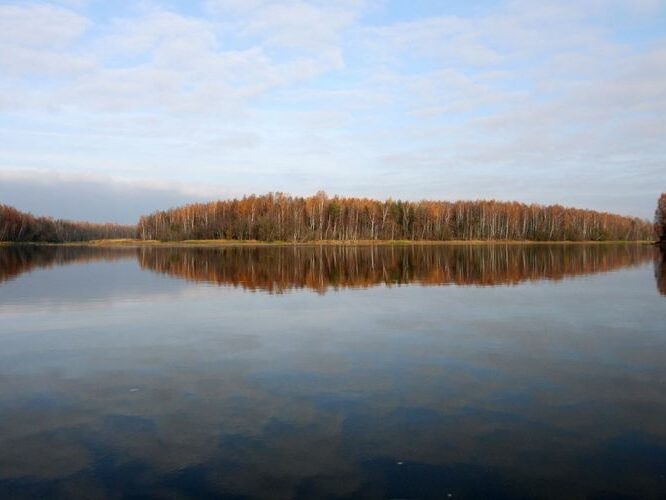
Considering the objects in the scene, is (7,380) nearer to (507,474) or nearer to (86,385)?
(86,385)

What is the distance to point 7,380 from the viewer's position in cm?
895

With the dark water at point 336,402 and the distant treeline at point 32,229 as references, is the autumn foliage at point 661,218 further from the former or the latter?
the distant treeline at point 32,229

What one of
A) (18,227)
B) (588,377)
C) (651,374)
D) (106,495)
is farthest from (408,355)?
(18,227)

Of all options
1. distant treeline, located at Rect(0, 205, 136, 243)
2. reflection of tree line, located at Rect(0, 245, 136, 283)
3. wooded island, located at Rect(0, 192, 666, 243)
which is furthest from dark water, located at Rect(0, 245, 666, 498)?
distant treeline, located at Rect(0, 205, 136, 243)

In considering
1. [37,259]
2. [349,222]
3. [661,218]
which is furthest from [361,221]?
[37,259]

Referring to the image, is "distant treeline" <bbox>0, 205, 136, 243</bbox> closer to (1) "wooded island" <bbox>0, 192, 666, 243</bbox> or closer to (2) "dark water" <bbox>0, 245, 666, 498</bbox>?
(1) "wooded island" <bbox>0, 192, 666, 243</bbox>

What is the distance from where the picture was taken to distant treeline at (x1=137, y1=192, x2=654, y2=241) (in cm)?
9850

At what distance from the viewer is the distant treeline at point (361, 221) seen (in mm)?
98500

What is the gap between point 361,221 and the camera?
10294 centimetres

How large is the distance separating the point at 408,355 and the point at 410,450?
4362 millimetres

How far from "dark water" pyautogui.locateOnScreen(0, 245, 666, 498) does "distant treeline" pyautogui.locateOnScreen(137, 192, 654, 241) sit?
79473 millimetres

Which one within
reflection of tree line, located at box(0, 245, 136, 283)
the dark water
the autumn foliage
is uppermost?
the autumn foliage

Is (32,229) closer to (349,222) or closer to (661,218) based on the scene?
(349,222)

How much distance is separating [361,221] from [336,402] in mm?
95720
